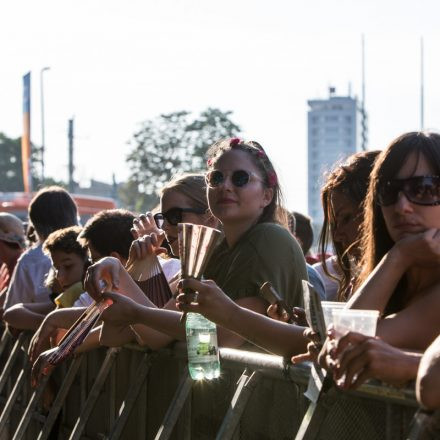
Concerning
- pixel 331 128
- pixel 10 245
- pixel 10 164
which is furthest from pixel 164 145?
pixel 331 128

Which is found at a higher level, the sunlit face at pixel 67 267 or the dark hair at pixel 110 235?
the dark hair at pixel 110 235

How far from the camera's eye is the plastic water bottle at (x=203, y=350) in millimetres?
3961

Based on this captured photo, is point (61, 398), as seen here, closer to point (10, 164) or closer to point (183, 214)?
point (183, 214)

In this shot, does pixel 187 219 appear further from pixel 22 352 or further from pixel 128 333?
pixel 22 352

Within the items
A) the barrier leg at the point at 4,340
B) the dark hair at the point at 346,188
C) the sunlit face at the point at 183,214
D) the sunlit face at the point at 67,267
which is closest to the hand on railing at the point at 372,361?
the dark hair at the point at 346,188

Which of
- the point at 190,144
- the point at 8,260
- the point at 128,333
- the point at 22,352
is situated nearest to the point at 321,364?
the point at 128,333

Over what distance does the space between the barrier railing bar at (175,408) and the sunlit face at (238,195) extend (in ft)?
2.23

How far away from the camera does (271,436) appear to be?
3.69m

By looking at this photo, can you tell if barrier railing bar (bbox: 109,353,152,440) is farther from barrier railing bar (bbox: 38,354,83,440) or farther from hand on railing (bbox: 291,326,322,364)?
hand on railing (bbox: 291,326,322,364)

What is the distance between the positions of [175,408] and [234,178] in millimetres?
984

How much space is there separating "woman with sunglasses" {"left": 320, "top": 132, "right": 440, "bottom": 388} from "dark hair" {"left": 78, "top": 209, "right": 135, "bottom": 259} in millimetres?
2608

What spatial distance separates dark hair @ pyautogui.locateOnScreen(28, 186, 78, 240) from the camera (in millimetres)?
7996

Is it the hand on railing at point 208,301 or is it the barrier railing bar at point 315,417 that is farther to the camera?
the hand on railing at point 208,301

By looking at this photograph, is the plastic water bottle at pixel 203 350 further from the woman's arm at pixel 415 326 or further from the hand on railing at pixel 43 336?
the hand on railing at pixel 43 336
